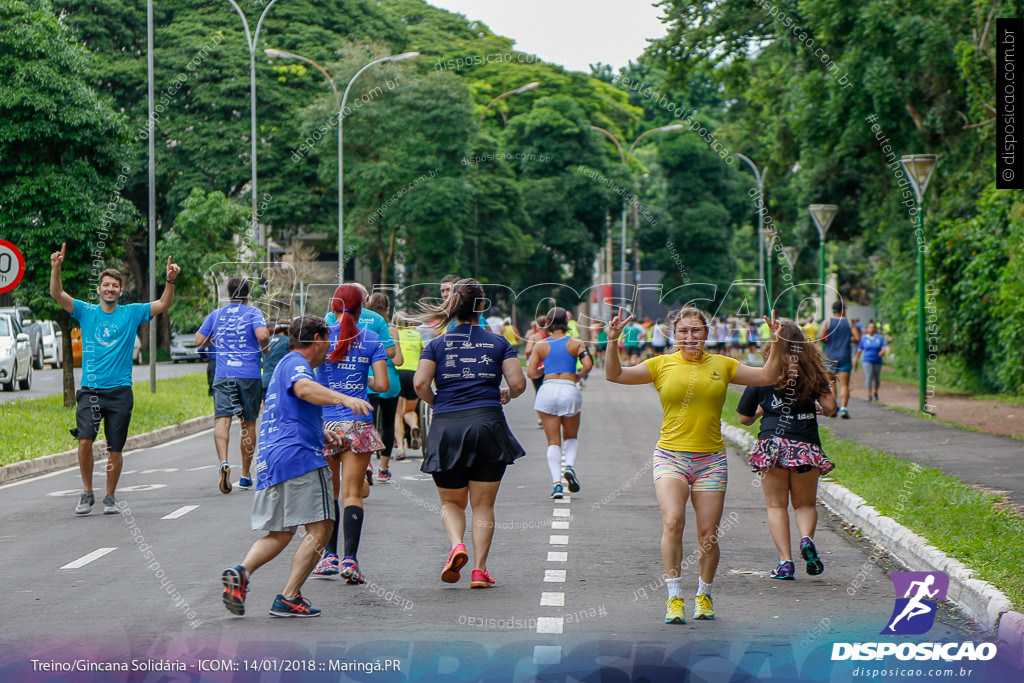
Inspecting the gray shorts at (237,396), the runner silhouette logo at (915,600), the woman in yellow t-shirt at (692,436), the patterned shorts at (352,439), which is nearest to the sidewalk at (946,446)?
the runner silhouette logo at (915,600)

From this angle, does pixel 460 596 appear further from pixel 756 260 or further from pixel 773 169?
pixel 756 260

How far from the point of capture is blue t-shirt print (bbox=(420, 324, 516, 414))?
7.91m

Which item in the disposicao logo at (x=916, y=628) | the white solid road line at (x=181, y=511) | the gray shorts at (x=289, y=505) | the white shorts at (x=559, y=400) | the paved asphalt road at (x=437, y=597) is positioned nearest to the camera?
the paved asphalt road at (x=437, y=597)

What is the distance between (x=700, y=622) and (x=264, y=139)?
4221 centimetres

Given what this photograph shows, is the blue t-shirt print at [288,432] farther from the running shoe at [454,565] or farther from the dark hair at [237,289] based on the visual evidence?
the dark hair at [237,289]

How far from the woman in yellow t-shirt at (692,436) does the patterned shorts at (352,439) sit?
1.80 m

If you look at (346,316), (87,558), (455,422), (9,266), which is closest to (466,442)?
(455,422)

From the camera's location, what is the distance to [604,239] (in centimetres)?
Result: 5362

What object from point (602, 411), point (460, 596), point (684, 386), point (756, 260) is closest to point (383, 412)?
point (460, 596)

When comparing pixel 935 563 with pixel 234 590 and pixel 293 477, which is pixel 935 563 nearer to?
pixel 293 477

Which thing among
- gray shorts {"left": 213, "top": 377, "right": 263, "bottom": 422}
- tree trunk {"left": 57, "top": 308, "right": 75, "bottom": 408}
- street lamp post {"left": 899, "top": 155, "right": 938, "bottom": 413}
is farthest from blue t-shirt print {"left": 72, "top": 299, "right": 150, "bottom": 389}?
street lamp post {"left": 899, "top": 155, "right": 938, "bottom": 413}

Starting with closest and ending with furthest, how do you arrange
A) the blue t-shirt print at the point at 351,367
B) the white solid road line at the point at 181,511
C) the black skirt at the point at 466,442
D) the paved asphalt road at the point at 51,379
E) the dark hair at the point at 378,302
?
the black skirt at the point at 466,442
the blue t-shirt print at the point at 351,367
the white solid road line at the point at 181,511
the dark hair at the point at 378,302
the paved asphalt road at the point at 51,379

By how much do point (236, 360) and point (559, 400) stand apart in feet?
9.99

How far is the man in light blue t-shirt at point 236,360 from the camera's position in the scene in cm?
1182
